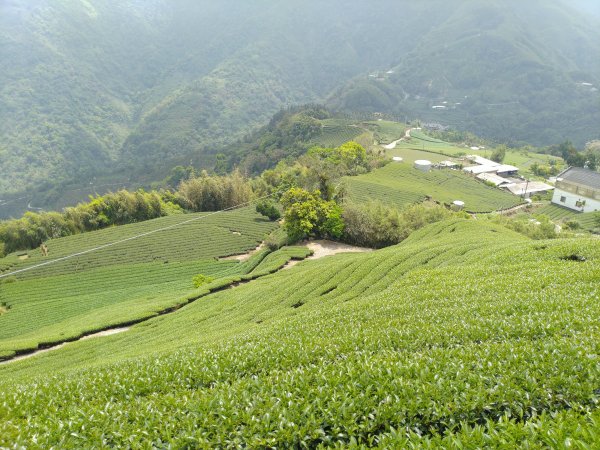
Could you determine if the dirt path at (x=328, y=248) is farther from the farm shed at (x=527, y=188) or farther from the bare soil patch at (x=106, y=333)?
the farm shed at (x=527, y=188)

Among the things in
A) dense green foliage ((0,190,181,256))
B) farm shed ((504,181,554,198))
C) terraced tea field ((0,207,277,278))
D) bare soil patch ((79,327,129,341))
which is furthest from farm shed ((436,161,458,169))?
bare soil patch ((79,327,129,341))

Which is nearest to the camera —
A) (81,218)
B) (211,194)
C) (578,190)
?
(81,218)

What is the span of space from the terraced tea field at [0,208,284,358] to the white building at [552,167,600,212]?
235 feet

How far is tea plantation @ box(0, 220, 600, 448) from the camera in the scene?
638cm

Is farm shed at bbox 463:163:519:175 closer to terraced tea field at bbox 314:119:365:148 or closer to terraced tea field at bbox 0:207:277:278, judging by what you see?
terraced tea field at bbox 314:119:365:148

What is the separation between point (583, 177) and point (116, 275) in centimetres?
10206

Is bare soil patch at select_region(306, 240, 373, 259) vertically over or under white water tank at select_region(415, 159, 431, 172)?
over

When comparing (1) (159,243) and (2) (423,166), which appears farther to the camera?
(2) (423,166)

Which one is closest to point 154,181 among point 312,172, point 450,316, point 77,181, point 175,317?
point 77,181

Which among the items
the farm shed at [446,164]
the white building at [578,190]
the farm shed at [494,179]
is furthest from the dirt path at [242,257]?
the farm shed at [494,179]

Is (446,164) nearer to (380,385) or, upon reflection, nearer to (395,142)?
(395,142)

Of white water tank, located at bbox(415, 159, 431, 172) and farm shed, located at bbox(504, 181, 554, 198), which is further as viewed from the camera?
white water tank, located at bbox(415, 159, 431, 172)

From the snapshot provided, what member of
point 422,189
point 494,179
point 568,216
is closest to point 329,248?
point 422,189

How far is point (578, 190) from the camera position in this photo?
84.7 meters
